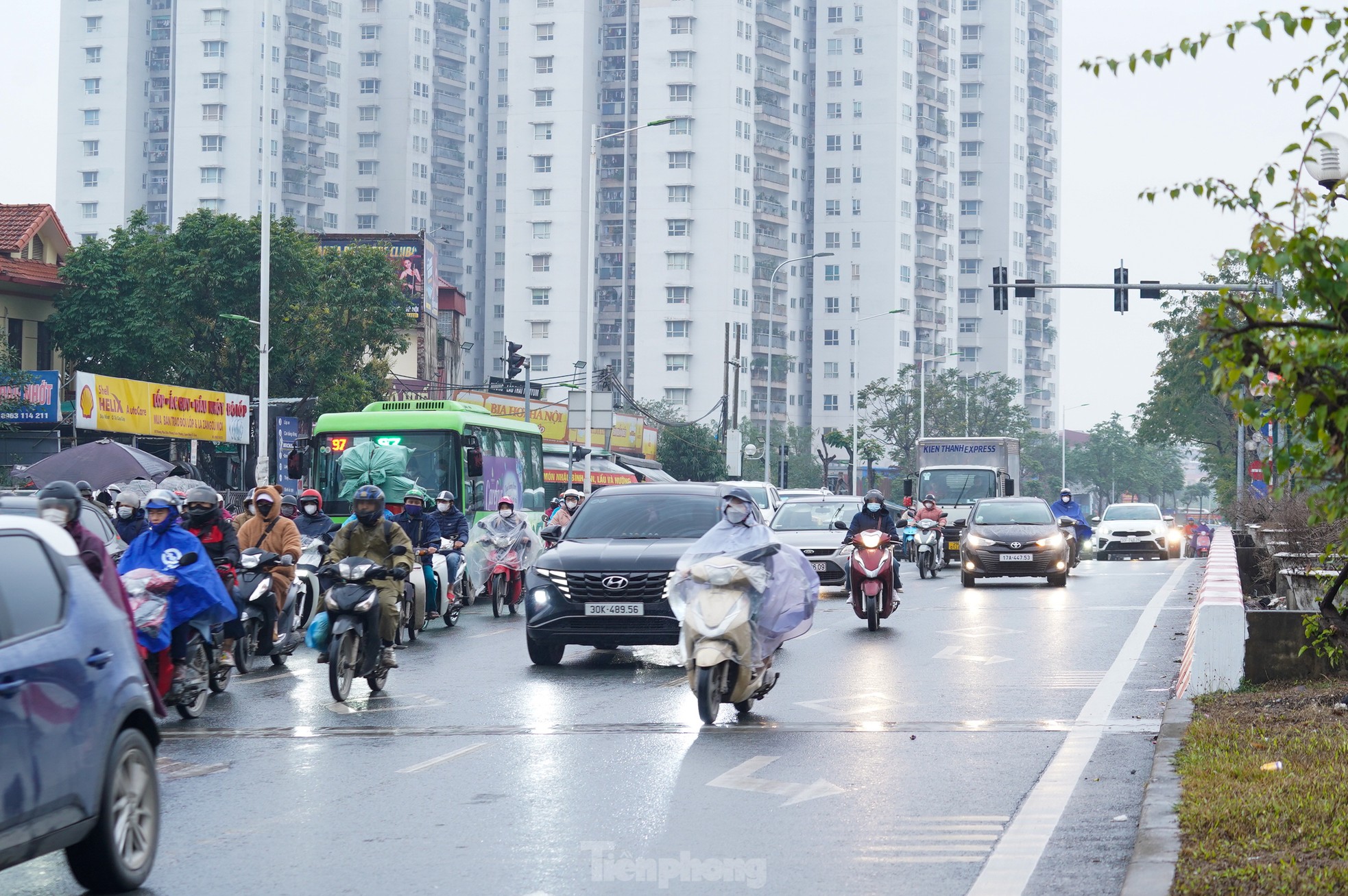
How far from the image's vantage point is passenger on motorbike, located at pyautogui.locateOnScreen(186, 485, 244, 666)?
46.0 feet

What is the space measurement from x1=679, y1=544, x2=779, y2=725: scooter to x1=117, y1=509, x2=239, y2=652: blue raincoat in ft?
10.9

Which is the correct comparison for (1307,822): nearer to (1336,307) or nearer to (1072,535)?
(1336,307)

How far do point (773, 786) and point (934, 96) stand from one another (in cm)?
13186

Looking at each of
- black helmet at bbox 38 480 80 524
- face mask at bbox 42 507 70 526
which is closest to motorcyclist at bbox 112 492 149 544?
black helmet at bbox 38 480 80 524

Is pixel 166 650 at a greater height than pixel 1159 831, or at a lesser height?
greater

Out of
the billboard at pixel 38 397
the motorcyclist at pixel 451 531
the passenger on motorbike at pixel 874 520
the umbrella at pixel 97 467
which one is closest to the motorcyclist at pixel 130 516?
the motorcyclist at pixel 451 531

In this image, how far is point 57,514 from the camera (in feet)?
32.7

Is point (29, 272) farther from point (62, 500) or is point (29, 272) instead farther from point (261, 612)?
point (62, 500)

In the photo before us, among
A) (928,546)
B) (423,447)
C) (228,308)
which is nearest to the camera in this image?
(423,447)

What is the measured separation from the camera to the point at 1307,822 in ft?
23.3

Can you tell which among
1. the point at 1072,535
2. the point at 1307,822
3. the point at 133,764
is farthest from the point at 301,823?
the point at 1072,535

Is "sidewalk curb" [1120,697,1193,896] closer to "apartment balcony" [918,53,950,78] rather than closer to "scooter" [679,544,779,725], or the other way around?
"scooter" [679,544,779,725]

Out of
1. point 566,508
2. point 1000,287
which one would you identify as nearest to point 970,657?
point 566,508

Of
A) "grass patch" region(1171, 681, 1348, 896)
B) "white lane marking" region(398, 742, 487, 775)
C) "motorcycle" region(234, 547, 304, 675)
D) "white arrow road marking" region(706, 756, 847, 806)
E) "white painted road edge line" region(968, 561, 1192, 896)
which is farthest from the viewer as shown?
"motorcycle" region(234, 547, 304, 675)
